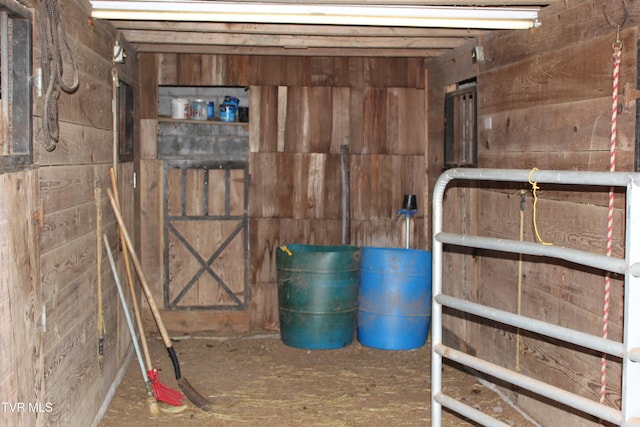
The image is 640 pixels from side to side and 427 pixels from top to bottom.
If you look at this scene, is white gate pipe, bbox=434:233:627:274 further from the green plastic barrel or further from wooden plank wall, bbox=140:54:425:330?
wooden plank wall, bbox=140:54:425:330

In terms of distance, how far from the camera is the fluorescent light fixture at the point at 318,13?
3.67m

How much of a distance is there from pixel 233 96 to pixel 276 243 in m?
1.47

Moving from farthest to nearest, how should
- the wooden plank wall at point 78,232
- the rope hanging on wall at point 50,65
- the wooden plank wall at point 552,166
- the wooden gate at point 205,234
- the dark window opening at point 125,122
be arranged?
the wooden gate at point 205,234
the dark window opening at point 125,122
the wooden plank wall at point 552,166
the wooden plank wall at point 78,232
the rope hanging on wall at point 50,65

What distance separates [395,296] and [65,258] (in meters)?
2.88

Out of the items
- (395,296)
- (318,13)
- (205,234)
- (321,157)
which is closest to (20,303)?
(318,13)

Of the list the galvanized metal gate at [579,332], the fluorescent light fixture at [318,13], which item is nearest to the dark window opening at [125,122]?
the fluorescent light fixture at [318,13]

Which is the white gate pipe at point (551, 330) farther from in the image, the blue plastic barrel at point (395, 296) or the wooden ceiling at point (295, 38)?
the blue plastic barrel at point (395, 296)

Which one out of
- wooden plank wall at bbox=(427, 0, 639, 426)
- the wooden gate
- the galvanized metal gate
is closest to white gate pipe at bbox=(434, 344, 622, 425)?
the galvanized metal gate

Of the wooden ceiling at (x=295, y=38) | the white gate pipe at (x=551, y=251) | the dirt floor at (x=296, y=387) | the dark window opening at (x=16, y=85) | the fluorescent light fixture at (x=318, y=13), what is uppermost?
the wooden ceiling at (x=295, y=38)

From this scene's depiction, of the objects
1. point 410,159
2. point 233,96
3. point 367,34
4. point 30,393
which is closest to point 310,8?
point 367,34

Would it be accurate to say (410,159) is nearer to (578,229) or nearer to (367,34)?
(367,34)

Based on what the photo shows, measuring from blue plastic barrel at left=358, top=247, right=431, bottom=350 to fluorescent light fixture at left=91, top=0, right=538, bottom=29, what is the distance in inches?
84.8

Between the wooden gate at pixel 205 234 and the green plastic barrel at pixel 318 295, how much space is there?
2.04 feet

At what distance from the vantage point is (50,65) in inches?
113
